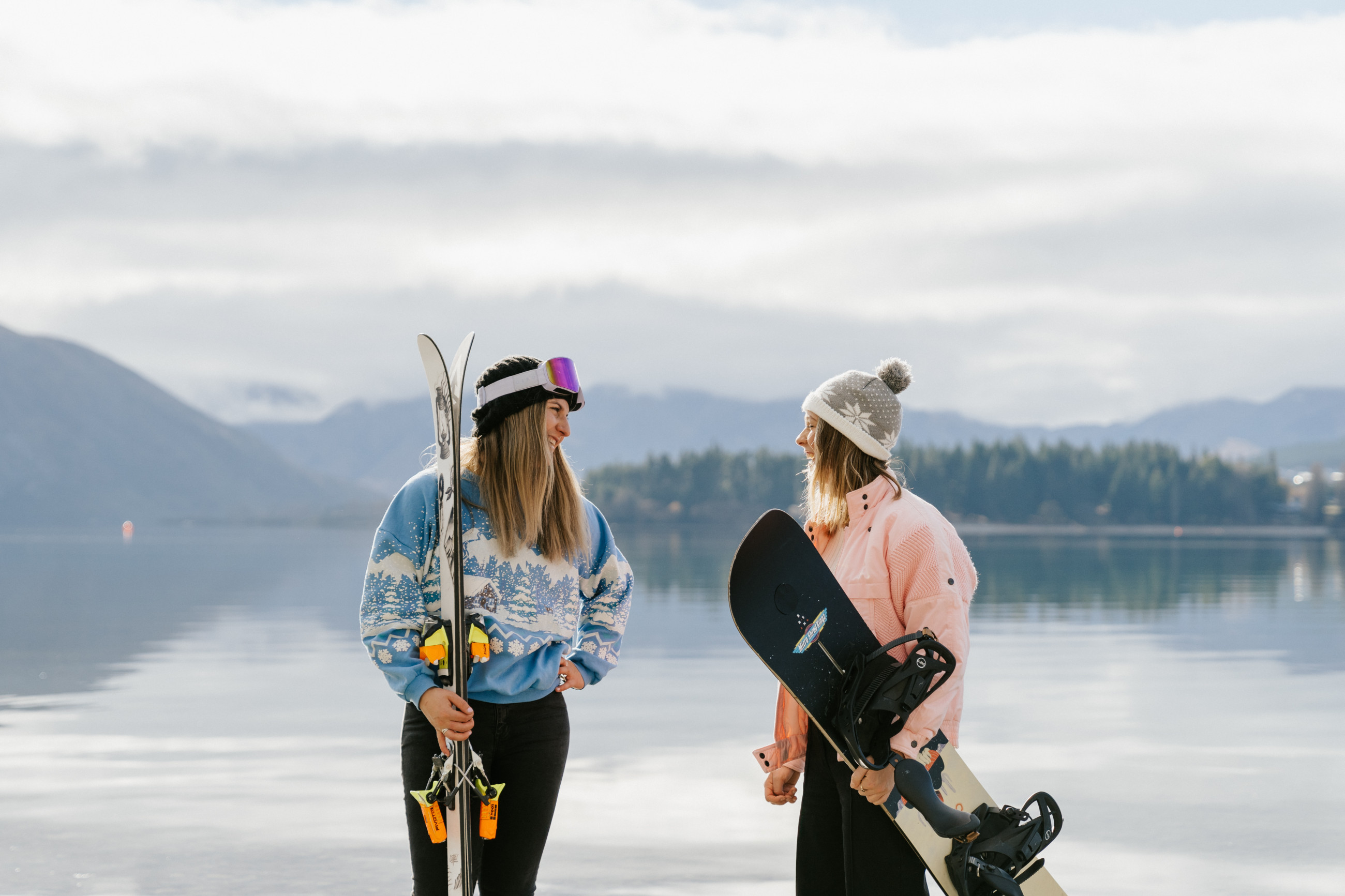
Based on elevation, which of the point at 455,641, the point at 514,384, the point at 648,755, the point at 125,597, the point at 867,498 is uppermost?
the point at 514,384

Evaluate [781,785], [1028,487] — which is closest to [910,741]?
[781,785]

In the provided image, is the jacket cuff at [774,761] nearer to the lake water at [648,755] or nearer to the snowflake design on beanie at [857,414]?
the snowflake design on beanie at [857,414]

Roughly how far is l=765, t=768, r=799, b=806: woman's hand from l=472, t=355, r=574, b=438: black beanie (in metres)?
1.38

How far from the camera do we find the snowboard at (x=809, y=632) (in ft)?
12.9

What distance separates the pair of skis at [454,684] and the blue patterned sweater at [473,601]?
50 millimetres

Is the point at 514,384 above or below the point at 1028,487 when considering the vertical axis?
above

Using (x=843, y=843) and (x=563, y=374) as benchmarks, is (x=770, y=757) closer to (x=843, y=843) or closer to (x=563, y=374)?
(x=843, y=843)

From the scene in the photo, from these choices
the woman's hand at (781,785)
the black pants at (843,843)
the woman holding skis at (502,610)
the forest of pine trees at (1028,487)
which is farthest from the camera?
the forest of pine trees at (1028,487)

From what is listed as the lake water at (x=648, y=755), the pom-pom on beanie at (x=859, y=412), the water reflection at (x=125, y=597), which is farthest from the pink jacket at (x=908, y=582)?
the water reflection at (x=125, y=597)

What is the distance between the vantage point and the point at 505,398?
3.88 metres

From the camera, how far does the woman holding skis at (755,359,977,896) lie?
149 inches

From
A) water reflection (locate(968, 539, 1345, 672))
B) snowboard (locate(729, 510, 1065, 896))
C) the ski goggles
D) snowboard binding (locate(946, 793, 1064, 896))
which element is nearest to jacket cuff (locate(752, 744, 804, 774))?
snowboard (locate(729, 510, 1065, 896))

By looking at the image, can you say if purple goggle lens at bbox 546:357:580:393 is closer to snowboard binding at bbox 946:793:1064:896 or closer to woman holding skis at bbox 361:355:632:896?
woman holding skis at bbox 361:355:632:896

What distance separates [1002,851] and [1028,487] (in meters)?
164
